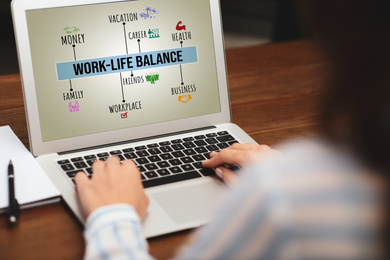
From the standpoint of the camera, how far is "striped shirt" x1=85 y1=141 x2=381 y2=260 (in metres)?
0.44

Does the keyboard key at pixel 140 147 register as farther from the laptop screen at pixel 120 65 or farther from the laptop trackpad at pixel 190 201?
the laptop trackpad at pixel 190 201

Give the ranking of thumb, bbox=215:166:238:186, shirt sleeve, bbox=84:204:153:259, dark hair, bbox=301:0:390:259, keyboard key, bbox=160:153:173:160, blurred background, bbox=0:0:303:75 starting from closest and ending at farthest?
1. dark hair, bbox=301:0:390:259
2. shirt sleeve, bbox=84:204:153:259
3. thumb, bbox=215:166:238:186
4. keyboard key, bbox=160:153:173:160
5. blurred background, bbox=0:0:303:75

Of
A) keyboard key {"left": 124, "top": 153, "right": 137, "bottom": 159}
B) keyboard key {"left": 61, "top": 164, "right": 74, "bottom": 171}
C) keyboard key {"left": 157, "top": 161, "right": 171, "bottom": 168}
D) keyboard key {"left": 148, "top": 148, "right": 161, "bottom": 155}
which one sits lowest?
keyboard key {"left": 157, "top": 161, "right": 171, "bottom": 168}

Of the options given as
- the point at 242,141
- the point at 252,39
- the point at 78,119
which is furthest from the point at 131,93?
the point at 252,39

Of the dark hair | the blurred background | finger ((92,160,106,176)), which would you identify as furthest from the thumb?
the blurred background

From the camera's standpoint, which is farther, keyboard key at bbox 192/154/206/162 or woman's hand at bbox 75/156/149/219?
keyboard key at bbox 192/154/206/162

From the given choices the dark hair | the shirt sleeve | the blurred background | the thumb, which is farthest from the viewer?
the blurred background

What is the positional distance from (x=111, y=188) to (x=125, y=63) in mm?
387

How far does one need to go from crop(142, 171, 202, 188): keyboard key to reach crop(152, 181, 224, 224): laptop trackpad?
0.10 ft

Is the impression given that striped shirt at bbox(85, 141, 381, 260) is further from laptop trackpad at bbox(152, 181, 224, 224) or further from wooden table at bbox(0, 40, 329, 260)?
laptop trackpad at bbox(152, 181, 224, 224)

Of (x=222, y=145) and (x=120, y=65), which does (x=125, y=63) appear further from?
(x=222, y=145)

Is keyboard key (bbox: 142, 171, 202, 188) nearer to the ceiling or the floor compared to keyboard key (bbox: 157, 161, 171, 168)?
nearer to the floor

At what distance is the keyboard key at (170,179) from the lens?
94 cm

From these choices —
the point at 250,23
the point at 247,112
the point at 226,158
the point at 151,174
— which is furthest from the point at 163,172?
the point at 250,23
